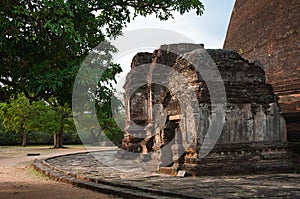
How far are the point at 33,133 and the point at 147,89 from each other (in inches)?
949

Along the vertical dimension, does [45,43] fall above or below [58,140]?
above

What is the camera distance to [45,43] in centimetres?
581

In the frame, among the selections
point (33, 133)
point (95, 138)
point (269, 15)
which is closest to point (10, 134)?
point (33, 133)

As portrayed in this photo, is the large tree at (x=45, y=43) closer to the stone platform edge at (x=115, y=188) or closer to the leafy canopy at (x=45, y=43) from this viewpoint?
the leafy canopy at (x=45, y=43)

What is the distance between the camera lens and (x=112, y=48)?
23.3m

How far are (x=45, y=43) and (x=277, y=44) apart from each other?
29.4 ft

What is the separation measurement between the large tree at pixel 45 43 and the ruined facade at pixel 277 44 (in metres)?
5.88

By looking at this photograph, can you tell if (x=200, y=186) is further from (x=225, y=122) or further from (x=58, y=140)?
(x=58, y=140)

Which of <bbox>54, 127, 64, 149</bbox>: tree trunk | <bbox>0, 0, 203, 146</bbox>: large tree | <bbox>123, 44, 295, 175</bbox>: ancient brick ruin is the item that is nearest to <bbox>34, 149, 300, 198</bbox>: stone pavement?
<bbox>123, 44, 295, 175</bbox>: ancient brick ruin

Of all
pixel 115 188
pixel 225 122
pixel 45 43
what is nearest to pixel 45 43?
pixel 45 43

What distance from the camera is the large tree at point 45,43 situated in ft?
17.1

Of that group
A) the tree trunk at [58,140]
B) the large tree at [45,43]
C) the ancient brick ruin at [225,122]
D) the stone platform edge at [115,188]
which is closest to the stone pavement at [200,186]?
the stone platform edge at [115,188]

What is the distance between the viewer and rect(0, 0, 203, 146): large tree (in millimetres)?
5199

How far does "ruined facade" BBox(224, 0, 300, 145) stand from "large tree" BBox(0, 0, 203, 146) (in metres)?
5.88
